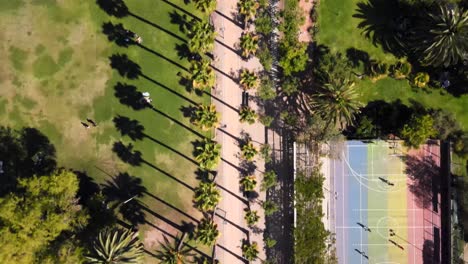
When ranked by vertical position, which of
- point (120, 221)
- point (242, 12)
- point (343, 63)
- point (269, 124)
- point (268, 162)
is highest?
point (242, 12)

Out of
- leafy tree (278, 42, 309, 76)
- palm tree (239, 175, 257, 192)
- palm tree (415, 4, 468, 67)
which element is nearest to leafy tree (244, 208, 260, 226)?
palm tree (239, 175, 257, 192)

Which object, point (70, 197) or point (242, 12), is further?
point (242, 12)

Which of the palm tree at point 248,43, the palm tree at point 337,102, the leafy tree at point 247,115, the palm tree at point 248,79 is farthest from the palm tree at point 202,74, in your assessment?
the palm tree at point 337,102

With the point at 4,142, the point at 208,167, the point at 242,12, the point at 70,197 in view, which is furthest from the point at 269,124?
the point at 4,142

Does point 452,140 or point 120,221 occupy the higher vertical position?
point 452,140

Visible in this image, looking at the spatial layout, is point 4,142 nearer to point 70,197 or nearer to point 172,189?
point 70,197

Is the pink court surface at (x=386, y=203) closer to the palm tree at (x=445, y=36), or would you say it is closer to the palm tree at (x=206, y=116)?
the palm tree at (x=445, y=36)
